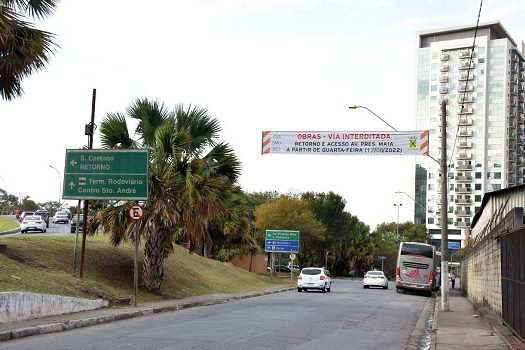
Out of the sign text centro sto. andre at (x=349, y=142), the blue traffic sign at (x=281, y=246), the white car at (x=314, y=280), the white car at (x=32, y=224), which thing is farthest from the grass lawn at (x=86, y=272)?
the blue traffic sign at (x=281, y=246)

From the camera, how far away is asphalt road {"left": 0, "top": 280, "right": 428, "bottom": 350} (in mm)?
11921

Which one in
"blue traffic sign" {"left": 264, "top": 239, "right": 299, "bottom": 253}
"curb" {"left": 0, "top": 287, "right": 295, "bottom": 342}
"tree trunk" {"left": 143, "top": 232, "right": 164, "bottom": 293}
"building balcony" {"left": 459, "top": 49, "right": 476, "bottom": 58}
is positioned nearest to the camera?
"curb" {"left": 0, "top": 287, "right": 295, "bottom": 342}

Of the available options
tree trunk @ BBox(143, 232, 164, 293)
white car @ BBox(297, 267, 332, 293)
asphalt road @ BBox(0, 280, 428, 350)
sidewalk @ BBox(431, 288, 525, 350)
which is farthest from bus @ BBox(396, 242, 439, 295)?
tree trunk @ BBox(143, 232, 164, 293)

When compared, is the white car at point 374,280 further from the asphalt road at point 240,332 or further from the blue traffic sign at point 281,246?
the asphalt road at point 240,332

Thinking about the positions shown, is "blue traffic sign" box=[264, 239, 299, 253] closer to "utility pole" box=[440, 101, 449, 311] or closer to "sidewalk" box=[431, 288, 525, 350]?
"utility pole" box=[440, 101, 449, 311]

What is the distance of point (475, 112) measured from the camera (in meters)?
128

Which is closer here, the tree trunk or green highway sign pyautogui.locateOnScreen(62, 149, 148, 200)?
green highway sign pyautogui.locateOnScreen(62, 149, 148, 200)

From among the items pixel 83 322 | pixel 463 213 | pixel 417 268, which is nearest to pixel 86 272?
pixel 83 322

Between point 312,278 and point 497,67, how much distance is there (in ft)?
331

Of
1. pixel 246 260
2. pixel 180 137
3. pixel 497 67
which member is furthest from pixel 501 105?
pixel 180 137

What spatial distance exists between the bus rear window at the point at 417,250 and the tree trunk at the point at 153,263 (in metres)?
23.1

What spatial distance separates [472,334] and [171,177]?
11929 mm

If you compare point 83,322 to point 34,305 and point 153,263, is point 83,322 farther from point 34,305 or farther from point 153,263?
point 153,263

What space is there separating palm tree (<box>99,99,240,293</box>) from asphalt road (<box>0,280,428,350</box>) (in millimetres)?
3290
